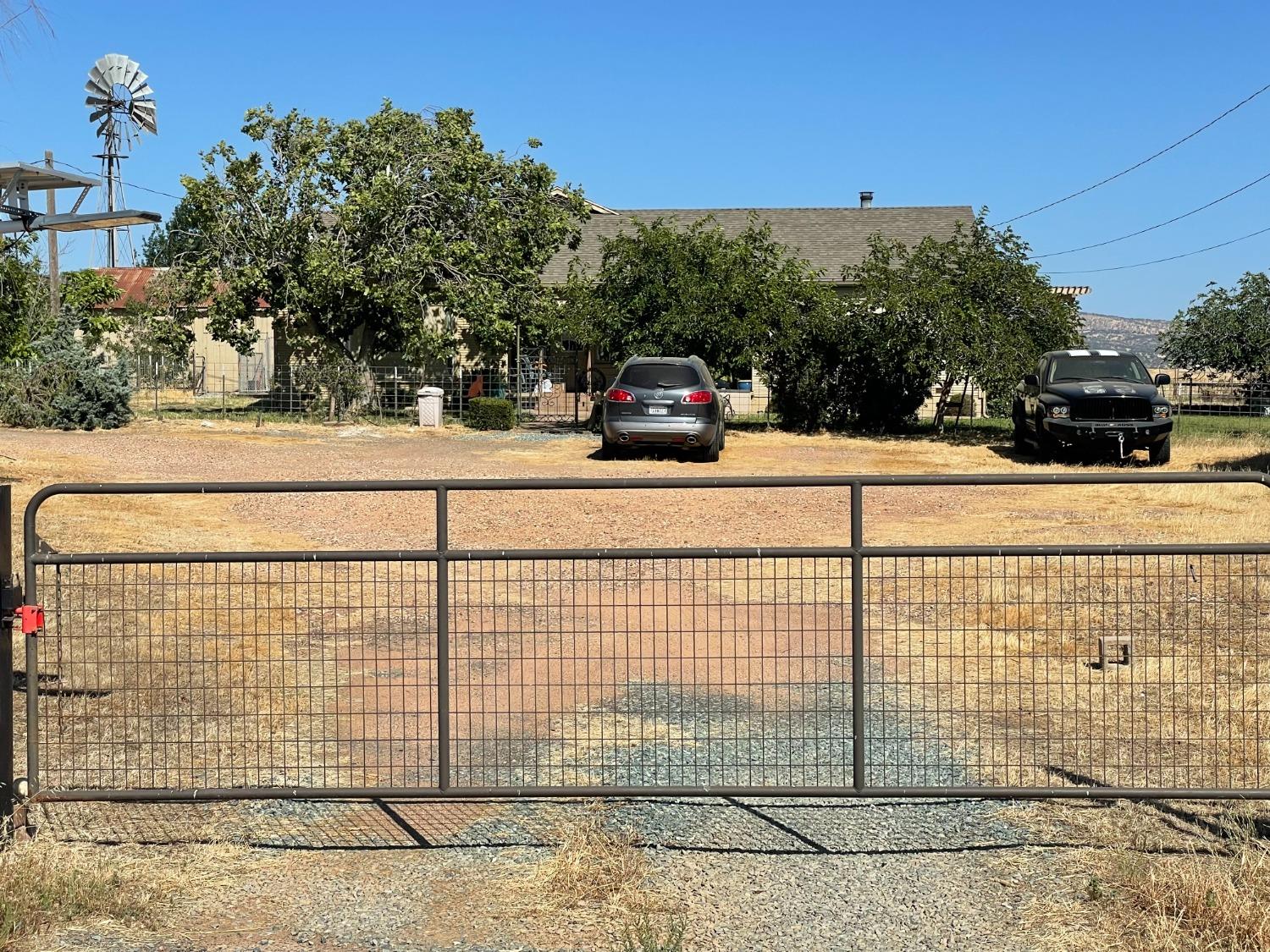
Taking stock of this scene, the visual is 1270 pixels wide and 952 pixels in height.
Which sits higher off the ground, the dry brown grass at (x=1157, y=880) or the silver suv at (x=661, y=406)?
the silver suv at (x=661, y=406)

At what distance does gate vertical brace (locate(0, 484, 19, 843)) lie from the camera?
5812 mm

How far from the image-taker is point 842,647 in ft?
29.6

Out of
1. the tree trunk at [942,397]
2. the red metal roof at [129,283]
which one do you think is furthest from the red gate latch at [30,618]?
the red metal roof at [129,283]

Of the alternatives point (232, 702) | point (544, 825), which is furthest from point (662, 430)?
point (544, 825)

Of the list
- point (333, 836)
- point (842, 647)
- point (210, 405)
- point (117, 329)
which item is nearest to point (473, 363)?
point (210, 405)

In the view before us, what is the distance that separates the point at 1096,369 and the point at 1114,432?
5.79 ft

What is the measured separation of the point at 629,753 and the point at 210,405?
37.5 meters

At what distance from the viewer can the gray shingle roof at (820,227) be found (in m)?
47.6

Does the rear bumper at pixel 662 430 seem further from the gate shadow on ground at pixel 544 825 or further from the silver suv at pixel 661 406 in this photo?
the gate shadow on ground at pixel 544 825

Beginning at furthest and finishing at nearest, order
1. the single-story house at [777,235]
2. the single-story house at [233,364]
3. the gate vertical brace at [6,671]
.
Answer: the single-story house at [233,364]
the single-story house at [777,235]
the gate vertical brace at [6,671]

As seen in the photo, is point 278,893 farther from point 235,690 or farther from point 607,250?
point 607,250

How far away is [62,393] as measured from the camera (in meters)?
31.1

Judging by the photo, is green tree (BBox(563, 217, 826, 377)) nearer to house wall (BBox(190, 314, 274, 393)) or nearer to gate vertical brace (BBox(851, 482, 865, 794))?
house wall (BBox(190, 314, 274, 393))

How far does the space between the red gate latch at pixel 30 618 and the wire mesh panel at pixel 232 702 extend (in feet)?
1.35
